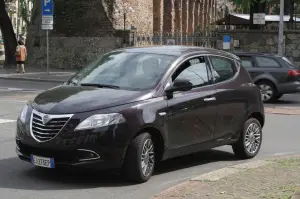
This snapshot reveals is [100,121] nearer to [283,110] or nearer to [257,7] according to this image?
[283,110]

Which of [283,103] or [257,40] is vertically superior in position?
[257,40]

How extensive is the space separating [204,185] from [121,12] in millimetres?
27769

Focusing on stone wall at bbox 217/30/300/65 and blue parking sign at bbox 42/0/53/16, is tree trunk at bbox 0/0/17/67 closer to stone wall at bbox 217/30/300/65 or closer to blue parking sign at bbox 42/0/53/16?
blue parking sign at bbox 42/0/53/16

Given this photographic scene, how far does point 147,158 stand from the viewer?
22.9ft

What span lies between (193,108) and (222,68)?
1.21m

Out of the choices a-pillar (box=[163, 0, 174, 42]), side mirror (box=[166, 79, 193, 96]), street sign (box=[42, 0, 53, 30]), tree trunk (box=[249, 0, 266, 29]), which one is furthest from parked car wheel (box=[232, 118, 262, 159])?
a-pillar (box=[163, 0, 174, 42])

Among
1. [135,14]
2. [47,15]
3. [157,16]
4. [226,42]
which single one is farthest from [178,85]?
[157,16]

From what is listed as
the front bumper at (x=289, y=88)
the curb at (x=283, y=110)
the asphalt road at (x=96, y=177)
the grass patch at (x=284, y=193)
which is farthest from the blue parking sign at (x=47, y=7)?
the grass patch at (x=284, y=193)

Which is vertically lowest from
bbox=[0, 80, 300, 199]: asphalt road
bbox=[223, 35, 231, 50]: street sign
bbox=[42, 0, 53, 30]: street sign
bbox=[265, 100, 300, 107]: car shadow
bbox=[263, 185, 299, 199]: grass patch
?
bbox=[265, 100, 300, 107]: car shadow

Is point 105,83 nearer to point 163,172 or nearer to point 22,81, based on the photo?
point 163,172

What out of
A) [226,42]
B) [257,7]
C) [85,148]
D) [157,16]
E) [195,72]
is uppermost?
[157,16]

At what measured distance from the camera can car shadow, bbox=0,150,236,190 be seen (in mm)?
6755

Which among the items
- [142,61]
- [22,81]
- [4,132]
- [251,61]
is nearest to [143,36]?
[22,81]

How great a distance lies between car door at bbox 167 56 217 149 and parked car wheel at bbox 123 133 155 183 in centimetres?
42
